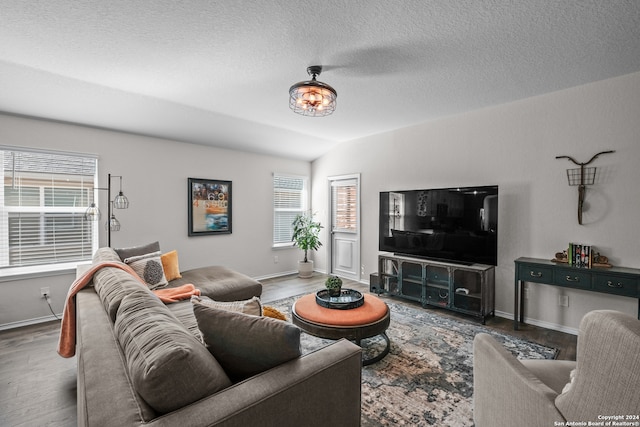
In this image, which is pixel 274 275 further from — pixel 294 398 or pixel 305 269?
pixel 294 398

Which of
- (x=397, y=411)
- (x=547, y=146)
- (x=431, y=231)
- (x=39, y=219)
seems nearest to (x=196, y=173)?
(x=39, y=219)

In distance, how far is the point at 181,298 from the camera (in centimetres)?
276

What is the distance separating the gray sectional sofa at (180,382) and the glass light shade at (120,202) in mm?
2413

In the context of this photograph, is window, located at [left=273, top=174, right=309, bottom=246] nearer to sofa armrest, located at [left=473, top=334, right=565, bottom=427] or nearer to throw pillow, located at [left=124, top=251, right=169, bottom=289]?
throw pillow, located at [left=124, top=251, right=169, bottom=289]

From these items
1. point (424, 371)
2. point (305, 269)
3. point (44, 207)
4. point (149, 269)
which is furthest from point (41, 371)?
point (305, 269)

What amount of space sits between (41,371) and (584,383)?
3.52 m

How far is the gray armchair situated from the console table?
1.80 m

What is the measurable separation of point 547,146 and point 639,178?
0.80 meters

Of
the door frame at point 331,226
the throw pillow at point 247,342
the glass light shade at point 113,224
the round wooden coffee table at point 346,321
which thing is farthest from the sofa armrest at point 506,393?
the glass light shade at point 113,224

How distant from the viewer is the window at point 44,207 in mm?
3252

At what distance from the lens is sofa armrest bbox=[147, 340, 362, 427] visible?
900mm

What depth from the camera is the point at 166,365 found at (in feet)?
2.94

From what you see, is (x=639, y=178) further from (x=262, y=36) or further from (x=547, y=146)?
(x=262, y=36)

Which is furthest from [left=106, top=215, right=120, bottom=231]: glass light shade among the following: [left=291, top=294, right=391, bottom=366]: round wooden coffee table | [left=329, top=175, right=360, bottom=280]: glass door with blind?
[left=329, top=175, right=360, bottom=280]: glass door with blind
